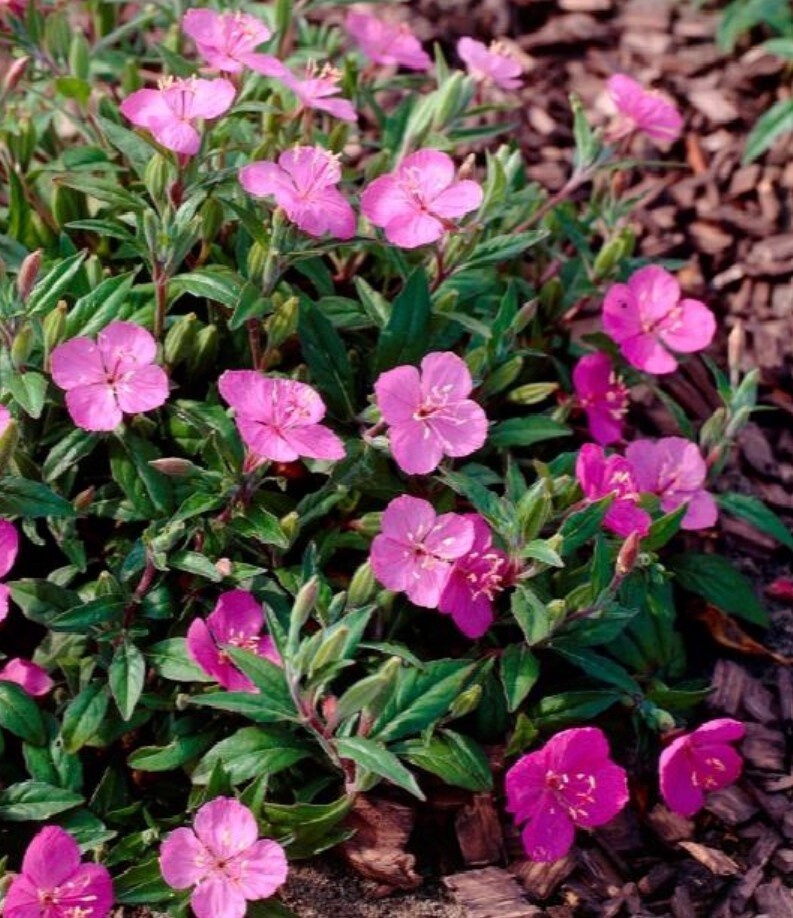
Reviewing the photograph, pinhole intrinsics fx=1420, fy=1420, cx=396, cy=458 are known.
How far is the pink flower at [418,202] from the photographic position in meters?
3.04

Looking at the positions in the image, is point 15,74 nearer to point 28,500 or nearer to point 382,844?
point 28,500

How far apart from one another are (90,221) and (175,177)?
0.21 meters

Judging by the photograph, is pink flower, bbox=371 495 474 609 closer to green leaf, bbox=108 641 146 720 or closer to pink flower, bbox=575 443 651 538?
pink flower, bbox=575 443 651 538

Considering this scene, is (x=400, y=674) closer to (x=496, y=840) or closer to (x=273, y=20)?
(x=496, y=840)

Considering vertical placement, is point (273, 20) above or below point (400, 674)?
above

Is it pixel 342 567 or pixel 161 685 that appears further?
pixel 342 567

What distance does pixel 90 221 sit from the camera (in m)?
3.06

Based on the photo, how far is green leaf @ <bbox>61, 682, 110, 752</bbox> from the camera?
2902 mm

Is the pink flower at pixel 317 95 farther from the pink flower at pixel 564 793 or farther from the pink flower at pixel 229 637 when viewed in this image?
the pink flower at pixel 564 793

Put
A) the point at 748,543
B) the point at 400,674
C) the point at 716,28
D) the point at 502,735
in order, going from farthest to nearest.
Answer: the point at 716,28 < the point at 748,543 < the point at 502,735 < the point at 400,674

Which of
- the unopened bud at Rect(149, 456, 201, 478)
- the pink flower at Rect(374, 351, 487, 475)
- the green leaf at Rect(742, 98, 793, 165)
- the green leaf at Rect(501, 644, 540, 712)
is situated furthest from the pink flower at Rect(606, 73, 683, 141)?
the unopened bud at Rect(149, 456, 201, 478)

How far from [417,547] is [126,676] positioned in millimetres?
654

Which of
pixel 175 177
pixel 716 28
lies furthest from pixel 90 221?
pixel 716 28

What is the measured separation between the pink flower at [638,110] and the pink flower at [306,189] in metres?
1.02
